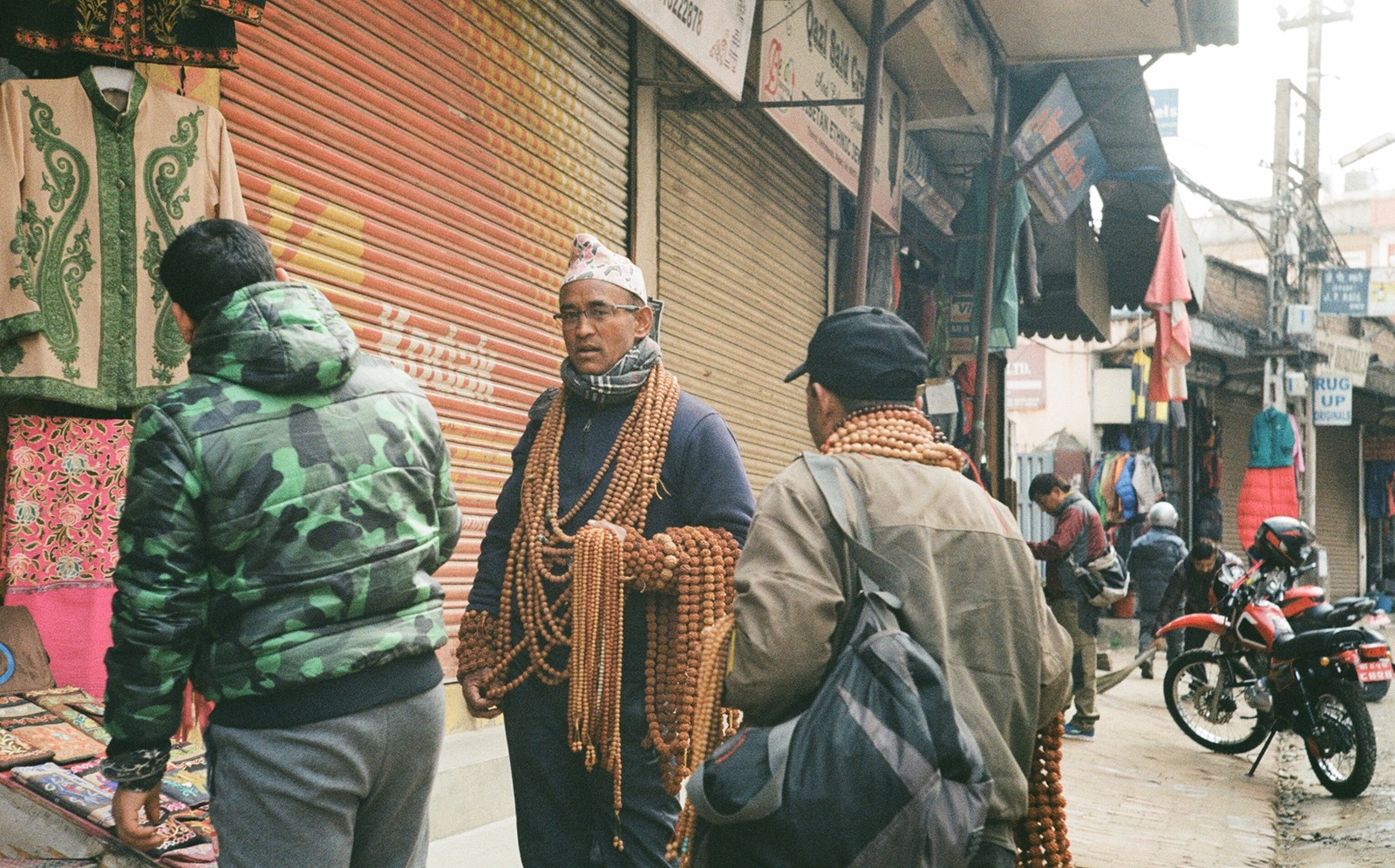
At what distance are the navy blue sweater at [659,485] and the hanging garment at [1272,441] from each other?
19000 millimetres

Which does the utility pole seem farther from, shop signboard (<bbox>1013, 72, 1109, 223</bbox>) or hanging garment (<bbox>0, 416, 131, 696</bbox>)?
hanging garment (<bbox>0, 416, 131, 696</bbox>)

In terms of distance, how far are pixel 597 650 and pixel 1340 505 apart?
32.6 meters

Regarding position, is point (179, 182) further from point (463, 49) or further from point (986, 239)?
point (986, 239)

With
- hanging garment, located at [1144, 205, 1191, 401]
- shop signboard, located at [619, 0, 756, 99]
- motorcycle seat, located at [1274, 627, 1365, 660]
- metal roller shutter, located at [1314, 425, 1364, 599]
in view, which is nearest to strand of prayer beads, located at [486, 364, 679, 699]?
shop signboard, located at [619, 0, 756, 99]

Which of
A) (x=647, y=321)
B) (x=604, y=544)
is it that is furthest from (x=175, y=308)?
(x=647, y=321)

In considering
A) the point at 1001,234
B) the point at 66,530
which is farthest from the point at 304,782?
the point at 1001,234

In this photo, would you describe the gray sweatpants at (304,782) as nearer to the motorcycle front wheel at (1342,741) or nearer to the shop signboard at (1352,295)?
the motorcycle front wheel at (1342,741)

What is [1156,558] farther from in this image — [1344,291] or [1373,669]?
[1344,291]

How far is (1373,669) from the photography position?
765 cm

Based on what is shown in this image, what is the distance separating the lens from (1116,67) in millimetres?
11055

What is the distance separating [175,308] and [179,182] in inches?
62.8

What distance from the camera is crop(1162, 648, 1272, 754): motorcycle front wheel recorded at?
8.77m

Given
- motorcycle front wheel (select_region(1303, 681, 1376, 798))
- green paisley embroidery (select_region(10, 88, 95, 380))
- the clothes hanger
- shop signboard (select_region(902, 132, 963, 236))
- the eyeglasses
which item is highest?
shop signboard (select_region(902, 132, 963, 236))

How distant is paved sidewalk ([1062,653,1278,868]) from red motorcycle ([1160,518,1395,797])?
0.30 metres
